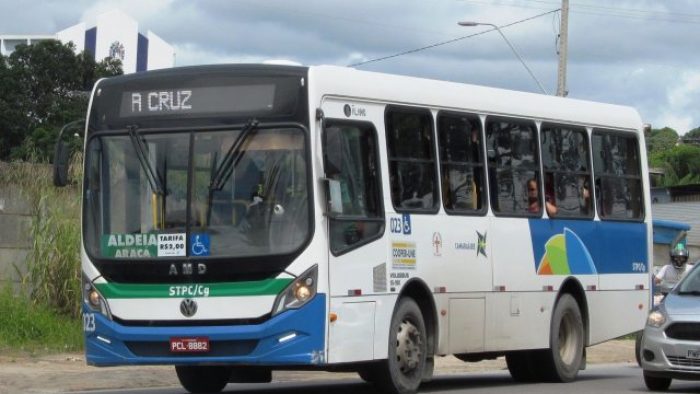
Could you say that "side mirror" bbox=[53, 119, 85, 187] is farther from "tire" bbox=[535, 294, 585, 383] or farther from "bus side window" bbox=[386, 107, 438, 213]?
"tire" bbox=[535, 294, 585, 383]

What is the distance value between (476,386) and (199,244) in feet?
17.4

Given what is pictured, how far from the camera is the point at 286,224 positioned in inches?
520

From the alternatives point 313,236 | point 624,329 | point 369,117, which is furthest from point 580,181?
point 313,236

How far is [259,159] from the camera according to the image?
43.8 ft

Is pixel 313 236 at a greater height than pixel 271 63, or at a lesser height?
lesser

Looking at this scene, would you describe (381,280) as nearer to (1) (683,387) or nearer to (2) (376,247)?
(2) (376,247)

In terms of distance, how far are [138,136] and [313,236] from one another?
198 centimetres

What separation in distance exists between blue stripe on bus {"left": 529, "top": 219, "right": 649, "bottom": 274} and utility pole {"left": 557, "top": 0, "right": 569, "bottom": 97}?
1399 cm

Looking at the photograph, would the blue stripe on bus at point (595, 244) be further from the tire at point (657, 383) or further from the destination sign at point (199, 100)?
the destination sign at point (199, 100)

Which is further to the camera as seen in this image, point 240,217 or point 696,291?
point 696,291

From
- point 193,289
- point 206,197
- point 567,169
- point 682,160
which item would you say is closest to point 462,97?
point 567,169

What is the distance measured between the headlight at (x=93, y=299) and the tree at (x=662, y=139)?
9089 cm

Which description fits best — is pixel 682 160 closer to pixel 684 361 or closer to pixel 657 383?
pixel 657 383

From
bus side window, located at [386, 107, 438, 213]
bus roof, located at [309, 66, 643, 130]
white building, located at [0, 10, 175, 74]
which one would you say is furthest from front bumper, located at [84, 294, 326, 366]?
white building, located at [0, 10, 175, 74]
